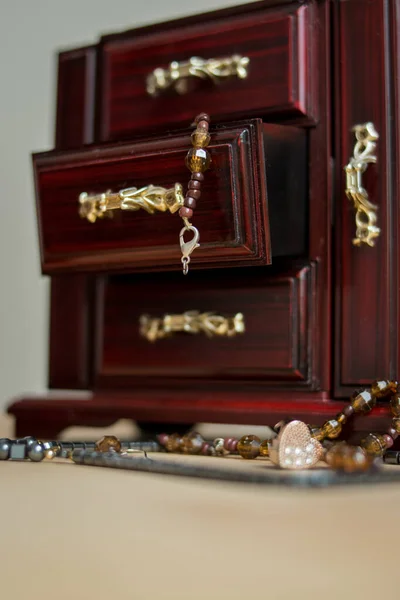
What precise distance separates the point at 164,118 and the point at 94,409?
329 mm

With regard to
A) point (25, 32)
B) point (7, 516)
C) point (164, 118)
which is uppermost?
point (25, 32)

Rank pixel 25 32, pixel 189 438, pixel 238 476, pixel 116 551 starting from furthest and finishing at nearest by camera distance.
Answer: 1. pixel 25 32
2. pixel 189 438
3. pixel 238 476
4. pixel 116 551

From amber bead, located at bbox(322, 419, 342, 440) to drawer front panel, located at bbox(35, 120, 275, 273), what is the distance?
0.50 ft

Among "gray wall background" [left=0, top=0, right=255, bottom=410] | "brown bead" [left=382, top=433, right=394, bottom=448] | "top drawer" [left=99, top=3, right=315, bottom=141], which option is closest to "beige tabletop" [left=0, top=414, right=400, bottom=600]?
"brown bead" [left=382, top=433, right=394, bottom=448]

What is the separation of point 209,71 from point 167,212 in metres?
0.19

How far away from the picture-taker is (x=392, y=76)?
0.74 metres

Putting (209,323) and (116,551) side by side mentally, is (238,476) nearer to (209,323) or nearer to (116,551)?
(116,551)

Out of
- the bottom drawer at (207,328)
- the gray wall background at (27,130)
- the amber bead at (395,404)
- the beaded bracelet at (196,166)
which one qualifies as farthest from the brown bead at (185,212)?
the gray wall background at (27,130)

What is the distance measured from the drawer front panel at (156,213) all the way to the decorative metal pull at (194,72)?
0.46ft

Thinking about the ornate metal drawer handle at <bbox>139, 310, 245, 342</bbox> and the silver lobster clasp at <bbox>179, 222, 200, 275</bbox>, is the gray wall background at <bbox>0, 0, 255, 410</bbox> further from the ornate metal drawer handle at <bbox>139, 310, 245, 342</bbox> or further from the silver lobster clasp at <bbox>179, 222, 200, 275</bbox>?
the silver lobster clasp at <bbox>179, 222, 200, 275</bbox>

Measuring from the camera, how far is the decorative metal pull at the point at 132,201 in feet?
2.27

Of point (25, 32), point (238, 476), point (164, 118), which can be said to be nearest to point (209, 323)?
point (164, 118)

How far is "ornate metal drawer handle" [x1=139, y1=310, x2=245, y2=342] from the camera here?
785 millimetres

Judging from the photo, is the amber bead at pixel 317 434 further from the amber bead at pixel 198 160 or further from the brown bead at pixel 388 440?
the amber bead at pixel 198 160
